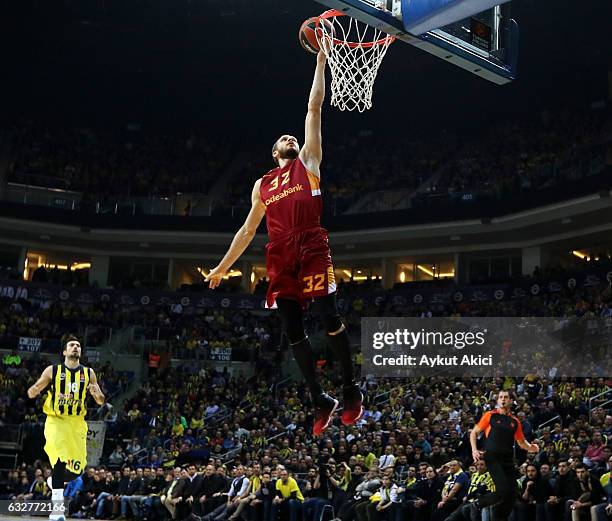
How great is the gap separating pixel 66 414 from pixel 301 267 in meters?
5.14

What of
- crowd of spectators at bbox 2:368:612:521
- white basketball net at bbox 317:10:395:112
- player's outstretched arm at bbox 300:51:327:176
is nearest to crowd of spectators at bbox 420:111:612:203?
crowd of spectators at bbox 2:368:612:521

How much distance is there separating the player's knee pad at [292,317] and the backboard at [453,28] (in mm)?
3815

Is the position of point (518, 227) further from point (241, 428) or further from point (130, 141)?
point (130, 141)

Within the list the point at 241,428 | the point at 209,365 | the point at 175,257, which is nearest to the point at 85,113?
the point at 175,257

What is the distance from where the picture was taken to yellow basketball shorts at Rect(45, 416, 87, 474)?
9.93 m

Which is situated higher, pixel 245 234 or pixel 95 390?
pixel 245 234

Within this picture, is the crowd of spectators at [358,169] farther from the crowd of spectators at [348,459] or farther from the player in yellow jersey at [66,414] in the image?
the player in yellow jersey at [66,414]

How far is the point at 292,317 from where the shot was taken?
631cm

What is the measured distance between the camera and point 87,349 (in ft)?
101

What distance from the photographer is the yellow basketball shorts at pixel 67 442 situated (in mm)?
9930

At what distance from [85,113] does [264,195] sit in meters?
37.3

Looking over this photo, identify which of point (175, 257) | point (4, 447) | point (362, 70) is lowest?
point (4, 447)

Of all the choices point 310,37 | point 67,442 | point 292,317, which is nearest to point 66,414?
point 67,442

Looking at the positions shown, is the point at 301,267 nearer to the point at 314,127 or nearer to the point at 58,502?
the point at 314,127
